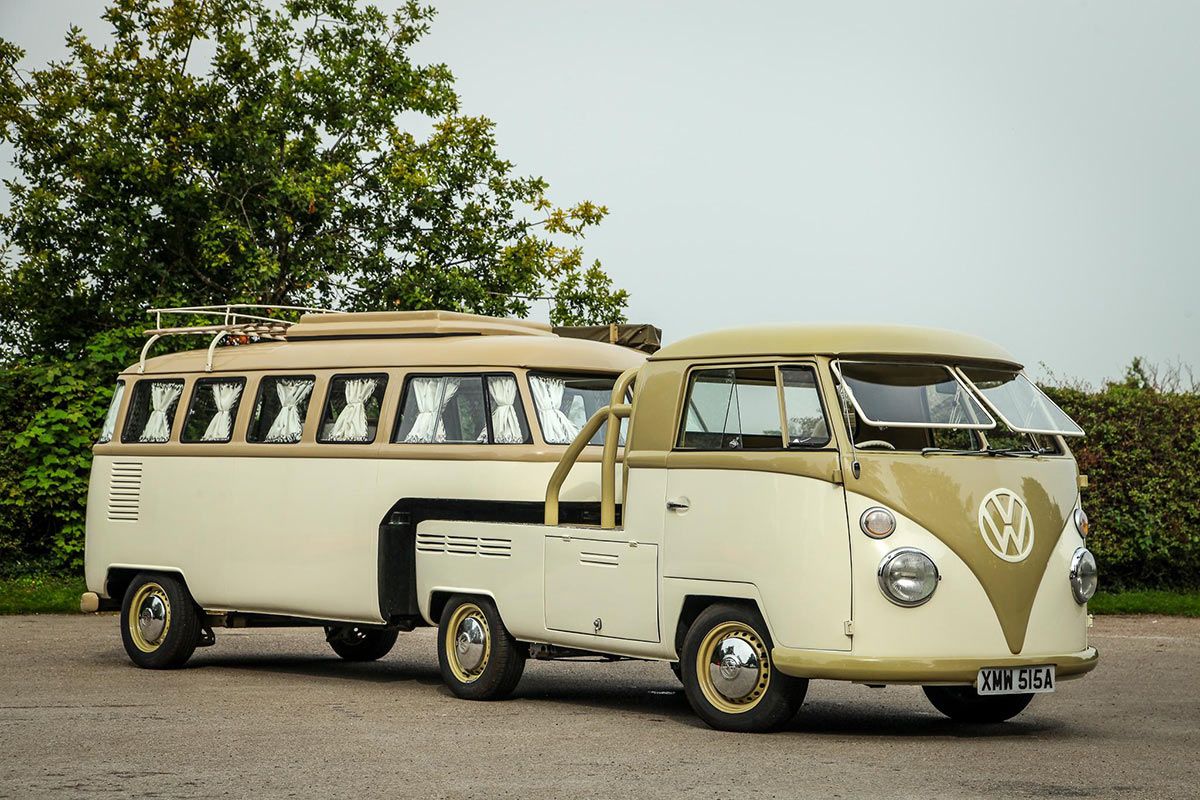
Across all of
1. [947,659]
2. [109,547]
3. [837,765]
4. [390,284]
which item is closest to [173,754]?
[837,765]

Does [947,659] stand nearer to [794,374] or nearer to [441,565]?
[794,374]

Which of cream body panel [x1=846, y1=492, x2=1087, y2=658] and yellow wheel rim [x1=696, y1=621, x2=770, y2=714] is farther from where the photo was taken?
yellow wheel rim [x1=696, y1=621, x2=770, y2=714]

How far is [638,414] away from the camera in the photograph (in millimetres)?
11891

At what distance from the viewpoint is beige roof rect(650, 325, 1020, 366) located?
35.8 ft

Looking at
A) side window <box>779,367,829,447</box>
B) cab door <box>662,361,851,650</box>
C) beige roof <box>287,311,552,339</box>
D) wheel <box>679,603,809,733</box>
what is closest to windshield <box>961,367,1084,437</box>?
side window <box>779,367,829,447</box>

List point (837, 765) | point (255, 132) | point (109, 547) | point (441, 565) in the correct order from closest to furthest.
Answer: point (837, 765), point (441, 565), point (109, 547), point (255, 132)

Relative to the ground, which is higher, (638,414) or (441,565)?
(638,414)

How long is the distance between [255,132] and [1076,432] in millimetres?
16710

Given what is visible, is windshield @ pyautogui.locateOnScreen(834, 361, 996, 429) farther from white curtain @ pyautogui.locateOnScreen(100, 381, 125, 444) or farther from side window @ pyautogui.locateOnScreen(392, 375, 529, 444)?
white curtain @ pyautogui.locateOnScreen(100, 381, 125, 444)

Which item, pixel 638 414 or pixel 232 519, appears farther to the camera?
pixel 232 519

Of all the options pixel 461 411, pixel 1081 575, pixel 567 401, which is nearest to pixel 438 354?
pixel 461 411

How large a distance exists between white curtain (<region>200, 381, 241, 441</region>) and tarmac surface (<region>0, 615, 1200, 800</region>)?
2.03 meters

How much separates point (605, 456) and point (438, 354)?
2318 millimetres

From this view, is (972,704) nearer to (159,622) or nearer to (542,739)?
(542,739)
